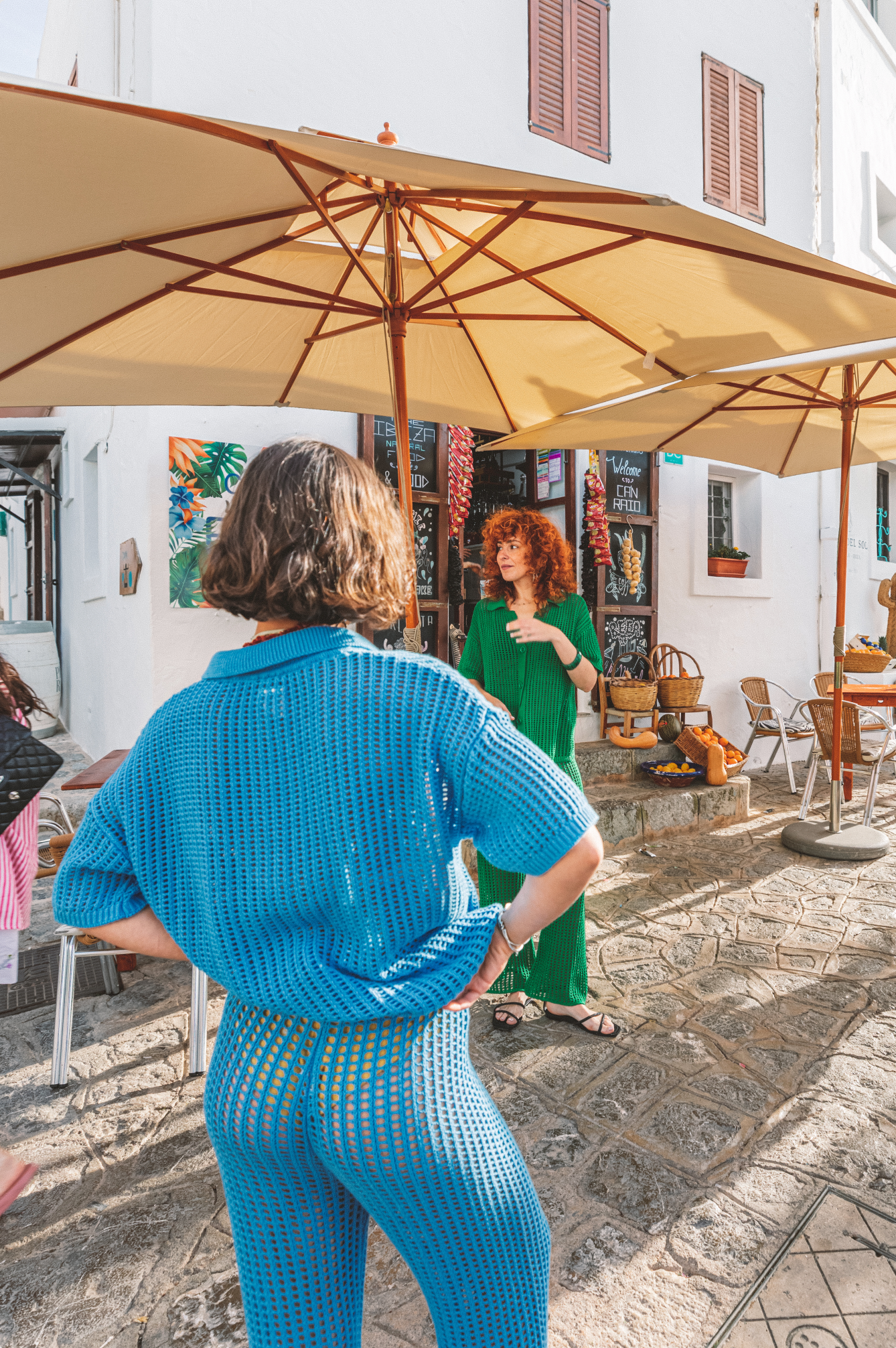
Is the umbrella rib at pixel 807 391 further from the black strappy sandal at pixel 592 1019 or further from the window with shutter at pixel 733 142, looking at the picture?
the black strappy sandal at pixel 592 1019

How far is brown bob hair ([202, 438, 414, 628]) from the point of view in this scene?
1050mm

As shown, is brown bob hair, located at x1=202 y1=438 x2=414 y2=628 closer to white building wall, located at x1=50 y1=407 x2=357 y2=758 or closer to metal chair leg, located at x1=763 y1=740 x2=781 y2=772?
white building wall, located at x1=50 y1=407 x2=357 y2=758

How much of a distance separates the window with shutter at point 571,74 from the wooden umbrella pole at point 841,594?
3285 mm

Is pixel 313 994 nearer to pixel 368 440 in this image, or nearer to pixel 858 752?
pixel 368 440

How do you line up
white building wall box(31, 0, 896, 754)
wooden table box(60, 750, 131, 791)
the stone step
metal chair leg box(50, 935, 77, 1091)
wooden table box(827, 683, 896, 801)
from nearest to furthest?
metal chair leg box(50, 935, 77, 1091) < wooden table box(60, 750, 131, 791) < white building wall box(31, 0, 896, 754) < the stone step < wooden table box(827, 683, 896, 801)

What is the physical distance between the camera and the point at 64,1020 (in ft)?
9.57

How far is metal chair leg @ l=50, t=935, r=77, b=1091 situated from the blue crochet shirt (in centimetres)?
227

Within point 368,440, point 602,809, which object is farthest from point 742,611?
point 368,440

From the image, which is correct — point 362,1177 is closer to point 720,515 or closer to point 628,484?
point 628,484

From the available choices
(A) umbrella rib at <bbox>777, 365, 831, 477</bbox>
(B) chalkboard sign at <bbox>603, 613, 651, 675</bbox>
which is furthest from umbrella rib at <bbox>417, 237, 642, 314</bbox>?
(B) chalkboard sign at <bbox>603, 613, 651, 675</bbox>

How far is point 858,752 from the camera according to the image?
572 centimetres

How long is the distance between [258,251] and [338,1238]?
2.96m

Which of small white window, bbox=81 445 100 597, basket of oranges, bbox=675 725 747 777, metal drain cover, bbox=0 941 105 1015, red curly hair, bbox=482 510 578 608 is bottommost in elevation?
metal drain cover, bbox=0 941 105 1015

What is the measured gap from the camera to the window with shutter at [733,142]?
24.5 ft
